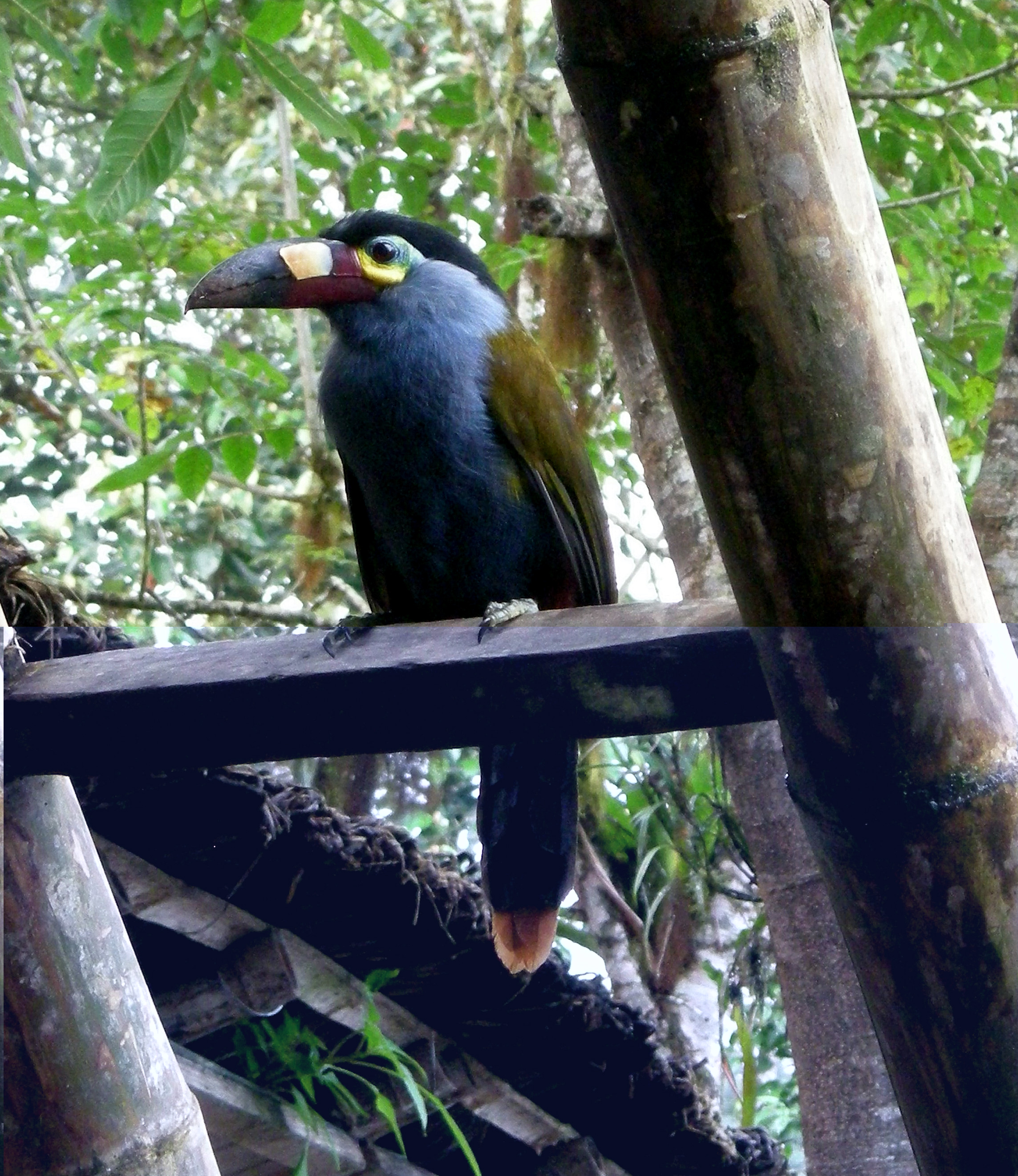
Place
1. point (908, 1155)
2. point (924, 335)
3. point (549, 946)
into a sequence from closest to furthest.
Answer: point (908, 1155), point (549, 946), point (924, 335)

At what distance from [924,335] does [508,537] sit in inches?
28.5

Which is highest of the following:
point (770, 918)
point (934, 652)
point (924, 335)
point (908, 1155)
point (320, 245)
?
point (320, 245)

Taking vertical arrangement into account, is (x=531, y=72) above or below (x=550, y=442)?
above

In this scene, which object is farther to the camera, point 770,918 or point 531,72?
point 531,72

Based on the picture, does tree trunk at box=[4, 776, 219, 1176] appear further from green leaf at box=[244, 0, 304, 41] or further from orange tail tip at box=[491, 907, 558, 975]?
green leaf at box=[244, 0, 304, 41]

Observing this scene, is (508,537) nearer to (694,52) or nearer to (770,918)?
(770,918)

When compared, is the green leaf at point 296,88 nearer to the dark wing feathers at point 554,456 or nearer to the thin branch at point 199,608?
the dark wing feathers at point 554,456

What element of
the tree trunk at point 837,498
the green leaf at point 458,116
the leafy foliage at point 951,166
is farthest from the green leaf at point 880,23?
the tree trunk at point 837,498

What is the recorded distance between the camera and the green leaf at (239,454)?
70.9 inches

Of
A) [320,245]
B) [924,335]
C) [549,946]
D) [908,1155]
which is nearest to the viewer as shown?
[908,1155]

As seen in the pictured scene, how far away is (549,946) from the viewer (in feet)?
2.76

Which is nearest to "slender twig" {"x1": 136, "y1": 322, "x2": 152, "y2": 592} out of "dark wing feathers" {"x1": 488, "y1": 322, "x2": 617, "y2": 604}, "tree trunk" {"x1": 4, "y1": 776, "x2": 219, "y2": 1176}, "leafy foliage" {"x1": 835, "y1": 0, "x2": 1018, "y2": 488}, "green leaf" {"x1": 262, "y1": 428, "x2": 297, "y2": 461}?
"green leaf" {"x1": 262, "y1": 428, "x2": 297, "y2": 461}

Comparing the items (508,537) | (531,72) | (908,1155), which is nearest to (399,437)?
(508,537)

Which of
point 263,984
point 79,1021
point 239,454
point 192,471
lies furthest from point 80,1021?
Result: point 239,454
